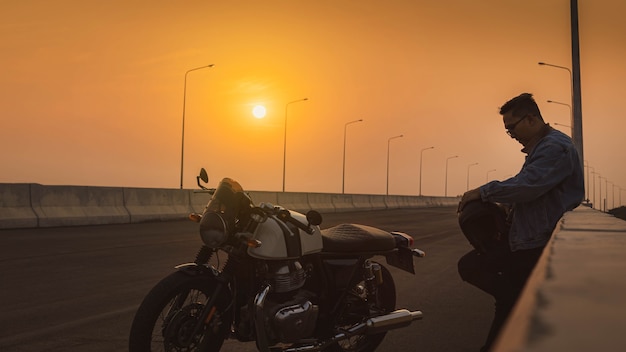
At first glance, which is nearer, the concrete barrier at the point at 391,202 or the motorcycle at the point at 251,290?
the motorcycle at the point at 251,290

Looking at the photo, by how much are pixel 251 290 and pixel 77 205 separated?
1659 cm

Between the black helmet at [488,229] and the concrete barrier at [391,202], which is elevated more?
the black helmet at [488,229]

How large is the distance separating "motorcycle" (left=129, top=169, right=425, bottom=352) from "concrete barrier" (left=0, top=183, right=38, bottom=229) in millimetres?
14289

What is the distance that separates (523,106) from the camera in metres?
4.26

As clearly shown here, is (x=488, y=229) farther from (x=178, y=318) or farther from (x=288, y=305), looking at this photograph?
(x=178, y=318)

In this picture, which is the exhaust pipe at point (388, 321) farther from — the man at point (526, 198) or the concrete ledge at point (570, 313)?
the concrete ledge at point (570, 313)

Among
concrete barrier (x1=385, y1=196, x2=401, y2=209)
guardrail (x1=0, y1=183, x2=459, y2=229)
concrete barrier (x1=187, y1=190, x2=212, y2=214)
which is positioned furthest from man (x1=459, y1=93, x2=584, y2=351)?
concrete barrier (x1=385, y1=196, x2=401, y2=209)

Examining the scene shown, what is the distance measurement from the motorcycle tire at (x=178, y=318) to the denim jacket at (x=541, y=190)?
1.87 metres

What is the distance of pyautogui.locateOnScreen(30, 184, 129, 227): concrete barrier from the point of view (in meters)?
18.2

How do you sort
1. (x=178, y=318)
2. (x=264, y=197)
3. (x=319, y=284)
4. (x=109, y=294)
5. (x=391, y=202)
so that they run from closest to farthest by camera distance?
(x=178, y=318), (x=319, y=284), (x=109, y=294), (x=264, y=197), (x=391, y=202)

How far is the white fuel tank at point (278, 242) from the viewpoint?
13.9 ft

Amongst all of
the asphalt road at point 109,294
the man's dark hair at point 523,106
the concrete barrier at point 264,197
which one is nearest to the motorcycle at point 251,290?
the asphalt road at point 109,294

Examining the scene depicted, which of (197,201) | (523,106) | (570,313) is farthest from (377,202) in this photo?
(570,313)

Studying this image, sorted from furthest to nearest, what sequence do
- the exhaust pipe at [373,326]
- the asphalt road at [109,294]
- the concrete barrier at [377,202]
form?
the concrete barrier at [377,202] < the asphalt road at [109,294] < the exhaust pipe at [373,326]
